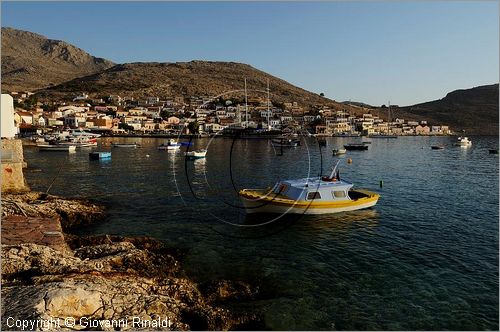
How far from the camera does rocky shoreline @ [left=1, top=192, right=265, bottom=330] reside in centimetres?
1005

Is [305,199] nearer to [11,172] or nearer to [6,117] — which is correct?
[11,172]

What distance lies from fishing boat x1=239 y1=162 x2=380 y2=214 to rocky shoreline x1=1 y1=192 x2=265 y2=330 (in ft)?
30.3

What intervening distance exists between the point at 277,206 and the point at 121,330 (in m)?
16.8

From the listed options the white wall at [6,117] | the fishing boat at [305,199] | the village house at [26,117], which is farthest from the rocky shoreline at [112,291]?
the village house at [26,117]

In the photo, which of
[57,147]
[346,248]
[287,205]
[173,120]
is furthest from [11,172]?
[173,120]

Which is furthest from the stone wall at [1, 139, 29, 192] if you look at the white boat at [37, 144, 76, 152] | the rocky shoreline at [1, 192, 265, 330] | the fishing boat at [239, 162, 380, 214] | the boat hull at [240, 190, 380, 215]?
the white boat at [37, 144, 76, 152]

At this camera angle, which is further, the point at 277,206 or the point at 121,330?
the point at 277,206

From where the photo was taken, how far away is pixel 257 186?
39.2 m

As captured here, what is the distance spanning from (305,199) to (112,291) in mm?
16633

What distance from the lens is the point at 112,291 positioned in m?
11.6

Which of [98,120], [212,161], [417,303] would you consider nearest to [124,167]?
[212,161]

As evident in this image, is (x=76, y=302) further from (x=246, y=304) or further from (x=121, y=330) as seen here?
(x=246, y=304)

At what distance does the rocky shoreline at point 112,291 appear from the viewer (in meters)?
10.1

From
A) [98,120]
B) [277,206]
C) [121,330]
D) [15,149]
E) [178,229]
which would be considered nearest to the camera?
[121,330]
